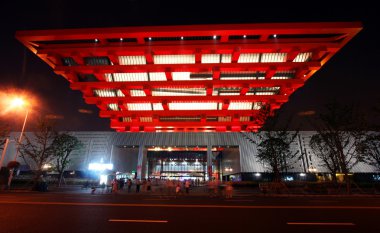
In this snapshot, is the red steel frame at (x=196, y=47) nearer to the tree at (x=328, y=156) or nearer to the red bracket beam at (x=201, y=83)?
the red bracket beam at (x=201, y=83)

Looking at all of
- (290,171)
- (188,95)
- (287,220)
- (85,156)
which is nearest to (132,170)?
(85,156)

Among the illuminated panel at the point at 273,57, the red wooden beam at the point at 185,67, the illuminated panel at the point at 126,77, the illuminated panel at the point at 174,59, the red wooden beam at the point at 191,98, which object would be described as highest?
the illuminated panel at the point at 273,57

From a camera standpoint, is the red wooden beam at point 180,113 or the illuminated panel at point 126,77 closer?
the illuminated panel at point 126,77

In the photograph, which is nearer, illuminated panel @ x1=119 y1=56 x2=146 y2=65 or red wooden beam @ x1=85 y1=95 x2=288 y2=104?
illuminated panel @ x1=119 y1=56 x2=146 y2=65

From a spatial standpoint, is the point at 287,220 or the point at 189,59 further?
the point at 189,59

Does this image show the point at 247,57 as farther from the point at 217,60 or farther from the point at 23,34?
the point at 23,34

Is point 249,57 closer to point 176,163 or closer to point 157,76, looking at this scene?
point 157,76

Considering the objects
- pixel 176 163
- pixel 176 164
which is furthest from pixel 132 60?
pixel 176 164

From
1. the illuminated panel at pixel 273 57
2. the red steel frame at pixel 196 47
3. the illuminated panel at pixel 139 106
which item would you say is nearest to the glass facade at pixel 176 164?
the illuminated panel at pixel 139 106

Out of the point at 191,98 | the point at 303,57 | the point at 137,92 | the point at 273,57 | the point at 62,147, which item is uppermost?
the point at 303,57

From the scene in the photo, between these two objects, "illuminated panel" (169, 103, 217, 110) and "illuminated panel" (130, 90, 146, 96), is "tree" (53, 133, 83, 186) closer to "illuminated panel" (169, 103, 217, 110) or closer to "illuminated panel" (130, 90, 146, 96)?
"illuminated panel" (130, 90, 146, 96)

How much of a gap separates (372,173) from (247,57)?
155 feet

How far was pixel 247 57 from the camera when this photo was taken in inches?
846

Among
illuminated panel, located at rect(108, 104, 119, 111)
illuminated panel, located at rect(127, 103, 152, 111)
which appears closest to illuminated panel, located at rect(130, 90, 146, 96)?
illuminated panel, located at rect(127, 103, 152, 111)
